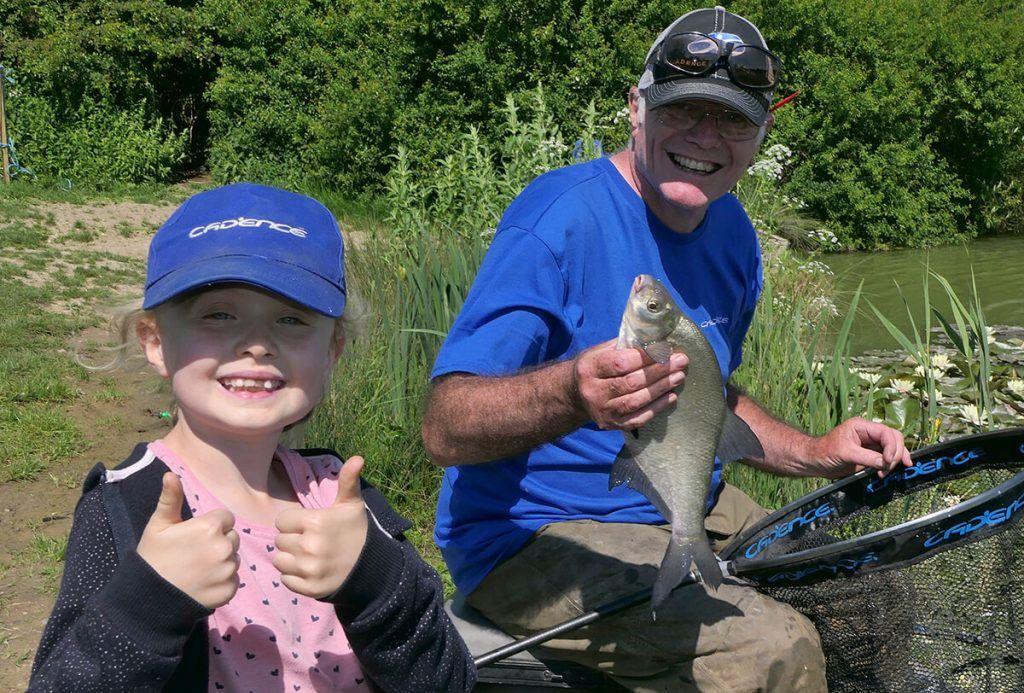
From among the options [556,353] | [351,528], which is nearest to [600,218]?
[556,353]

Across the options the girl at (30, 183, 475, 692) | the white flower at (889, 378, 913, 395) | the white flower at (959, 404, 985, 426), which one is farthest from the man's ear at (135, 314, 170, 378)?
the white flower at (889, 378, 913, 395)

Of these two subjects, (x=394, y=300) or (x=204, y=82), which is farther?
(x=204, y=82)

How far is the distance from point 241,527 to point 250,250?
46 centimetres

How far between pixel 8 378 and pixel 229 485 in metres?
6.15

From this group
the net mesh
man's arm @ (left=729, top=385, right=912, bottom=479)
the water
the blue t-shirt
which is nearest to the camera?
the net mesh

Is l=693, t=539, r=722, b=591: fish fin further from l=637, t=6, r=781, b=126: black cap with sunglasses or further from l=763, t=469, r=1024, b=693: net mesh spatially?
l=637, t=6, r=781, b=126: black cap with sunglasses

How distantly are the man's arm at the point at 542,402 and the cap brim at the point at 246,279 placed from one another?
1.73 ft

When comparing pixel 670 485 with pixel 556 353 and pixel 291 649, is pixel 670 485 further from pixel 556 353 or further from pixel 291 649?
pixel 291 649

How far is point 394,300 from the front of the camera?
528 centimetres

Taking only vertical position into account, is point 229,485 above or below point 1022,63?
above

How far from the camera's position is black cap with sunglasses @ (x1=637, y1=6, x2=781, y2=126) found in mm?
2863

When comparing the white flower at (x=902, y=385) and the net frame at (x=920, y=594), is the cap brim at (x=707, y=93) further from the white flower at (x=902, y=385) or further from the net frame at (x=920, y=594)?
the white flower at (x=902, y=385)

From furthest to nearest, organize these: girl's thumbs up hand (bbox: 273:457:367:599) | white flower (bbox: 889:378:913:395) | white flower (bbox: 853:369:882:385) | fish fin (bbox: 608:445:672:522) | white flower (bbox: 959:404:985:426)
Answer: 1. white flower (bbox: 889:378:913:395)
2. white flower (bbox: 853:369:882:385)
3. white flower (bbox: 959:404:985:426)
4. fish fin (bbox: 608:445:672:522)
5. girl's thumbs up hand (bbox: 273:457:367:599)

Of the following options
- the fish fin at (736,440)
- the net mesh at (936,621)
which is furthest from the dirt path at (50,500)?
the net mesh at (936,621)
